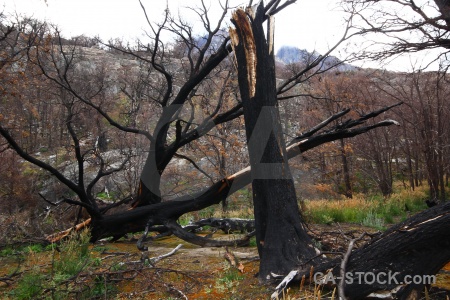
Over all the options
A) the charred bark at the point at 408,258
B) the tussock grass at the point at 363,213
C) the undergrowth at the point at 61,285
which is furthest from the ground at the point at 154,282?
the tussock grass at the point at 363,213

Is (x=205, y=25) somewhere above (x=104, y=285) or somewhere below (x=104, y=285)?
above

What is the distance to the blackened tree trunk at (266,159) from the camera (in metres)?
3.94

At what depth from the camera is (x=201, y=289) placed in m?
3.83

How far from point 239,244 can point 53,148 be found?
25584 millimetres

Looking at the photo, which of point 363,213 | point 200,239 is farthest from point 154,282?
point 363,213

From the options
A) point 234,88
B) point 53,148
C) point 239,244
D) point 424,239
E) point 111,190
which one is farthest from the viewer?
point 53,148

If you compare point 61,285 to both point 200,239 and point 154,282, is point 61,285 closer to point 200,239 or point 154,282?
point 154,282

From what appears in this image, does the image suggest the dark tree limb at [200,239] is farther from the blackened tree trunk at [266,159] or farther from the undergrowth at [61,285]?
the undergrowth at [61,285]

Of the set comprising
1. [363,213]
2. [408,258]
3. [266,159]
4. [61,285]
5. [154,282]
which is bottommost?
[363,213]

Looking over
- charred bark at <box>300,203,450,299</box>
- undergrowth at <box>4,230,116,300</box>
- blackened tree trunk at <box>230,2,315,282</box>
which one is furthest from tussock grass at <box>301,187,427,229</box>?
undergrowth at <box>4,230,116,300</box>

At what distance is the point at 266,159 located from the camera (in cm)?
421

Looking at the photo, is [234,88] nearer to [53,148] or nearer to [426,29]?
[426,29]

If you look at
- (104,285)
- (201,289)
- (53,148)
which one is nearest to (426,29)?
(201,289)

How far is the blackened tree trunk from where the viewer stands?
12.9 feet
